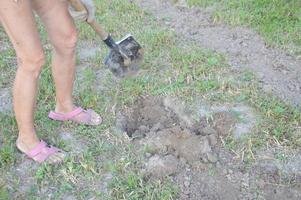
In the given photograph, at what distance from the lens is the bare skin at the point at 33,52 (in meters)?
2.84

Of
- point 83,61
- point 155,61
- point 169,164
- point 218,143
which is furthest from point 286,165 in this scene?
point 83,61

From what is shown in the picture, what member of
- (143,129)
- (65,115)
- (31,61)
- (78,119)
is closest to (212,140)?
(143,129)

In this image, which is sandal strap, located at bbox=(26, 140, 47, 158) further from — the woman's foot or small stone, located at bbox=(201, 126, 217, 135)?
small stone, located at bbox=(201, 126, 217, 135)

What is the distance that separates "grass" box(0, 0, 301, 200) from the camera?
3.16 m

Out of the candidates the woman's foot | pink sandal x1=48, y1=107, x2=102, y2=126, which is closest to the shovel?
pink sandal x1=48, y1=107, x2=102, y2=126

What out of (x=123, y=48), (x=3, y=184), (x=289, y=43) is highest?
(x=123, y=48)

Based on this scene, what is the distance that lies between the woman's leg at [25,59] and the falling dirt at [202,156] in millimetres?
681

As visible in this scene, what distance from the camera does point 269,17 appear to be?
202 inches

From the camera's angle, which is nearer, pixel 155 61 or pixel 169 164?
pixel 169 164

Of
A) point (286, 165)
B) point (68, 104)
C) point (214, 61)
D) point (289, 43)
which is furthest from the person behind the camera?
point (289, 43)

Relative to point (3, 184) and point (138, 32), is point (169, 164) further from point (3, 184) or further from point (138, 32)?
point (138, 32)

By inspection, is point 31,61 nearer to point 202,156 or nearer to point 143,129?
point 143,129

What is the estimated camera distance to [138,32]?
501 cm

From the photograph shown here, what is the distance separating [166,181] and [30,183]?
0.90m
